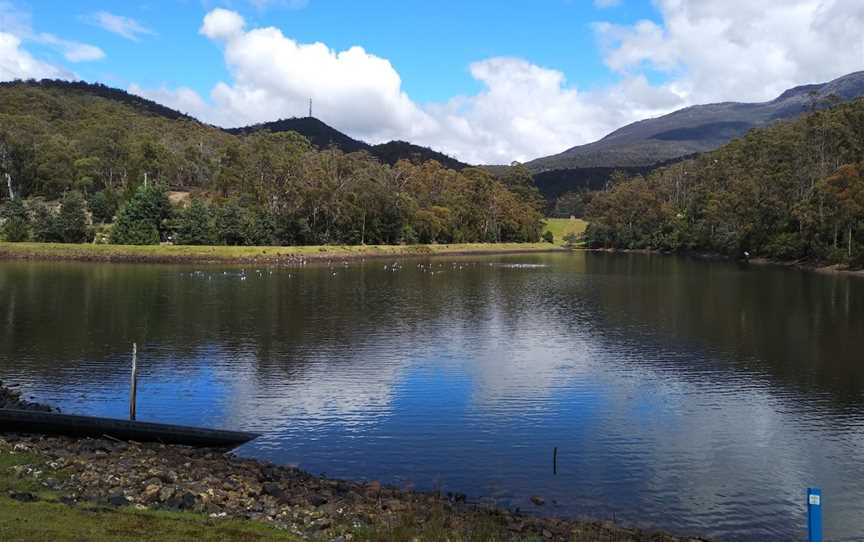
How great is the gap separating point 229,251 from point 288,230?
17.3 m

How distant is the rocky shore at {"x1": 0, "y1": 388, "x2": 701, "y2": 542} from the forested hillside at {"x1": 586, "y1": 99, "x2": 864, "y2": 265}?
90460mm

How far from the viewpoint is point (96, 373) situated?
2791cm

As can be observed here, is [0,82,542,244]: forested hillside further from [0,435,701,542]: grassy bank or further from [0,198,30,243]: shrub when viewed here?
[0,435,701,542]: grassy bank

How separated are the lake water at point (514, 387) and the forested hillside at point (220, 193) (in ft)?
165

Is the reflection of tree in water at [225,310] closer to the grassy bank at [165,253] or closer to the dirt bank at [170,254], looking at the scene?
the dirt bank at [170,254]

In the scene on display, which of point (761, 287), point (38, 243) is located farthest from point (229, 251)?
point (761, 287)

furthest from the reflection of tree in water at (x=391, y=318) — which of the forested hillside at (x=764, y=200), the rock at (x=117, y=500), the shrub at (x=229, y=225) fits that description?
the shrub at (x=229, y=225)

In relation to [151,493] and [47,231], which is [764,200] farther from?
[151,493]

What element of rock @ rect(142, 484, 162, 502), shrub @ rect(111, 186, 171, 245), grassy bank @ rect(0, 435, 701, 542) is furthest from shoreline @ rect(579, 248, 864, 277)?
shrub @ rect(111, 186, 171, 245)

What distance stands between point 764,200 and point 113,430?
118 meters

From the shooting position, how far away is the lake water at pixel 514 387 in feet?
57.2

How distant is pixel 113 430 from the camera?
19.0 meters

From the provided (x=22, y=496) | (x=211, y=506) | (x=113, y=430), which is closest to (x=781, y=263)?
(x=113, y=430)

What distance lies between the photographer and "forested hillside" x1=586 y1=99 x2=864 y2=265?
9494 centimetres
